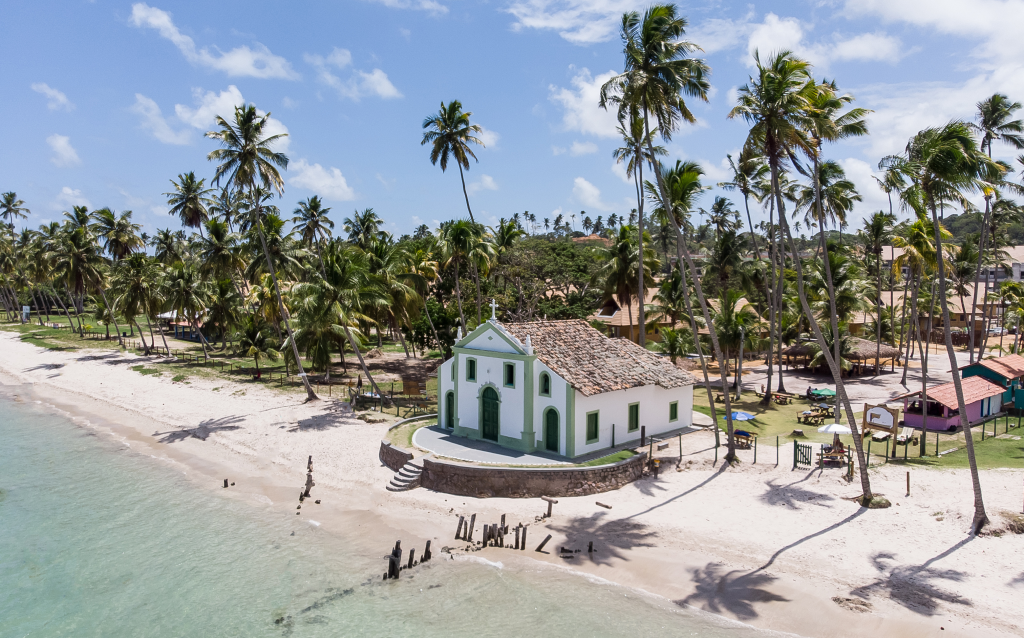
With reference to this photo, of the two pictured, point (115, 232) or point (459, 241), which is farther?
point (115, 232)

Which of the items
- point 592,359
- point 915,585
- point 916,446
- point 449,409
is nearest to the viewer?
point 915,585

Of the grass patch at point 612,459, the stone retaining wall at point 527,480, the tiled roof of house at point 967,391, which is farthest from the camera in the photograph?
the tiled roof of house at point 967,391

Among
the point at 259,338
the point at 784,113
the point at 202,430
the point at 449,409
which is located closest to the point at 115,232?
the point at 259,338

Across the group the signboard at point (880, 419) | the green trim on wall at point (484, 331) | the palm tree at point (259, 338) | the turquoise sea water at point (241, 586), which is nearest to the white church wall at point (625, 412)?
the green trim on wall at point (484, 331)

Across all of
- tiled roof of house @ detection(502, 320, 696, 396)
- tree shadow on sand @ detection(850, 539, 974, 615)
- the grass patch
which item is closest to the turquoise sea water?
tree shadow on sand @ detection(850, 539, 974, 615)

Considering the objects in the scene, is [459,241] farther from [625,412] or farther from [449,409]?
[625,412]

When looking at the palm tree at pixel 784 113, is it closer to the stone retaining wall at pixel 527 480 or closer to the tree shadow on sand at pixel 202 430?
the stone retaining wall at pixel 527 480
